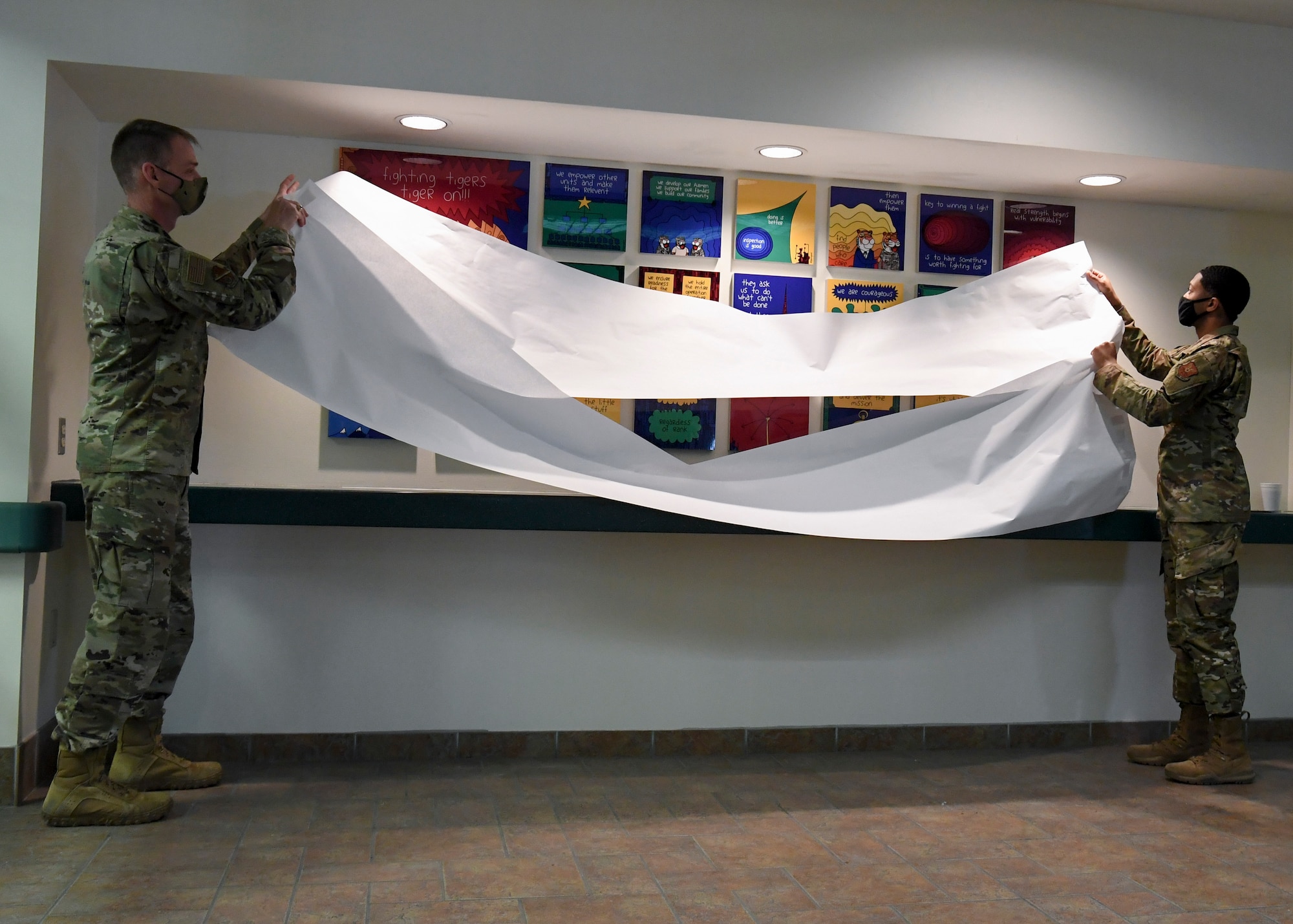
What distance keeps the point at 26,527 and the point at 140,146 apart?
1.10 metres

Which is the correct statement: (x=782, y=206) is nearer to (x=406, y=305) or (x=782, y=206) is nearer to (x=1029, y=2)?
(x=1029, y=2)

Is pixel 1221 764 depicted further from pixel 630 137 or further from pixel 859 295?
pixel 630 137

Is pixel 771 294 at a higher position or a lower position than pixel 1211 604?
higher

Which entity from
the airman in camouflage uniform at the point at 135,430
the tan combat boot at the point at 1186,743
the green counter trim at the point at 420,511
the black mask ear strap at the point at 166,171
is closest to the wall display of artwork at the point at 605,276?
the green counter trim at the point at 420,511

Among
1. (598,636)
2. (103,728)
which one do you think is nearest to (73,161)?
(103,728)

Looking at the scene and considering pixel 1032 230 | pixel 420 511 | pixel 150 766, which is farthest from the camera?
pixel 1032 230

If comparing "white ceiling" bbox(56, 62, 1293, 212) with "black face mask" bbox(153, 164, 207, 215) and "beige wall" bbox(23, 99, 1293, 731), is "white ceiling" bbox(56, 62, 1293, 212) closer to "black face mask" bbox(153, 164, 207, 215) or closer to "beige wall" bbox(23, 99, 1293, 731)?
"beige wall" bbox(23, 99, 1293, 731)

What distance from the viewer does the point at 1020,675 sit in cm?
406

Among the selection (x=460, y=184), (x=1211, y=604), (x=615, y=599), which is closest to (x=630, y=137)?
(x=460, y=184)

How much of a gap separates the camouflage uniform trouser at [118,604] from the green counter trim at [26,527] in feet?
0.63

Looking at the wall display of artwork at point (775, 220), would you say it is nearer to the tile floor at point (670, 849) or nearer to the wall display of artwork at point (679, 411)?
the wall display of artwork at point (679, 411)

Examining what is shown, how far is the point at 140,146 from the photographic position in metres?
2.83

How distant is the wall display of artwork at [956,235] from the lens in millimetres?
4004

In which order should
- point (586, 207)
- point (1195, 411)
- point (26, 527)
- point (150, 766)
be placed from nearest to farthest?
point (26, 527)
point (150, 766)
point (1195, 411)
point (586, 207)
